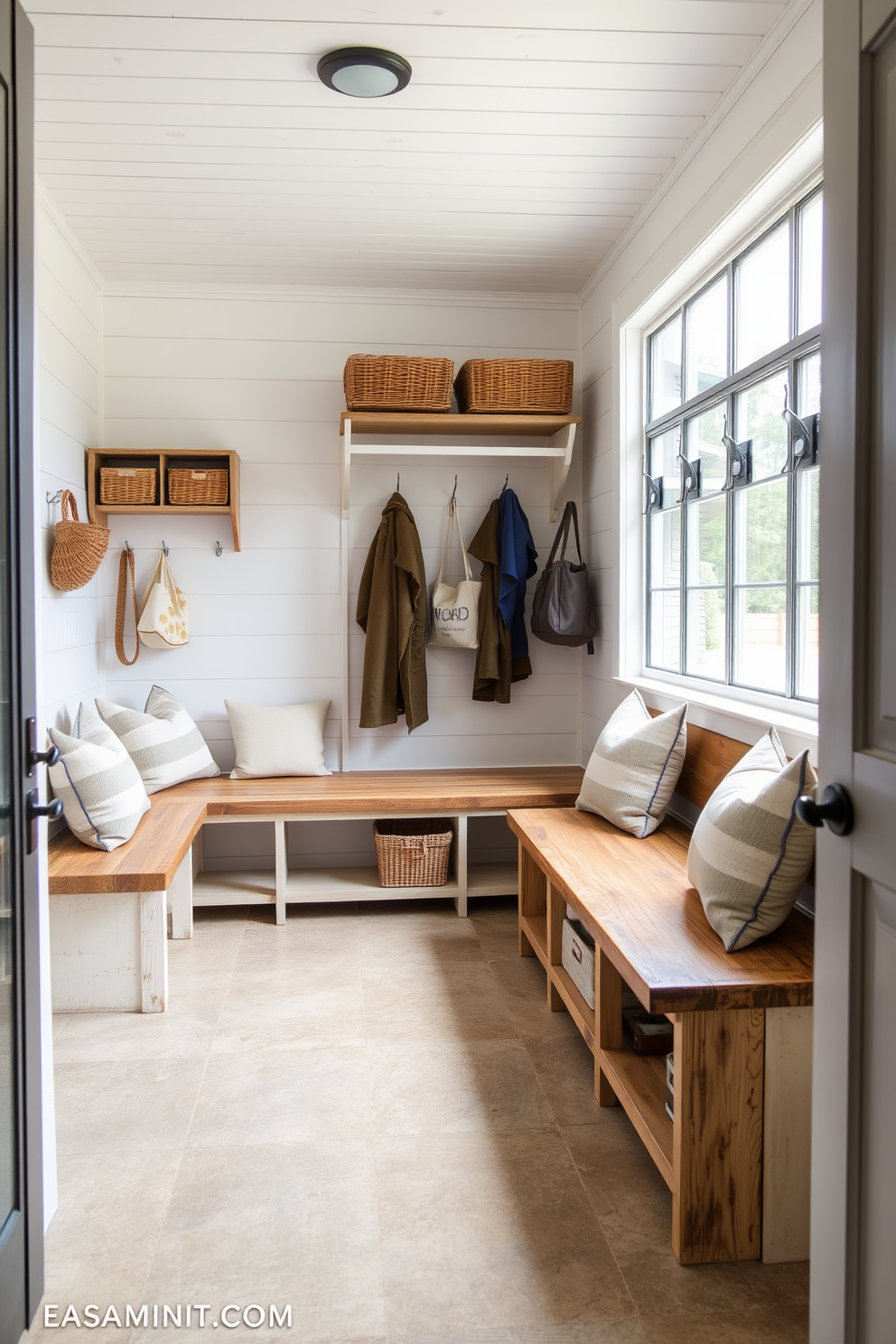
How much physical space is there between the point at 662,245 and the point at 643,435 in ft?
2.30

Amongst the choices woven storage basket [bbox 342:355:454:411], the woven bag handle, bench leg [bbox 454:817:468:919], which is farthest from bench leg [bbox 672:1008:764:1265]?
the woven bag handle

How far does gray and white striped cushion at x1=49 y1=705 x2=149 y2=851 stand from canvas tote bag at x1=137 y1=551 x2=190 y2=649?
3.11 feet

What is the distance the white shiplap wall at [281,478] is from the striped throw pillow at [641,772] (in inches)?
53.0

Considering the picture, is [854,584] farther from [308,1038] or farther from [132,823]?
[132,823]

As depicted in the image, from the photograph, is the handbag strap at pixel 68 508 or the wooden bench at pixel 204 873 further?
the handbag strap at pixel 68 508

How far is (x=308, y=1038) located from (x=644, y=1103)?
3.53 ft

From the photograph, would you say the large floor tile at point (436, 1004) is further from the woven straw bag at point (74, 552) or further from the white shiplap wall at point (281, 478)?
the woven straw bag at point (74, 552)

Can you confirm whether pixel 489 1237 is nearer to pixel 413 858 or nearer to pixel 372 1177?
pixel 372 1177

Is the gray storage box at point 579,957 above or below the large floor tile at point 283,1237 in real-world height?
above

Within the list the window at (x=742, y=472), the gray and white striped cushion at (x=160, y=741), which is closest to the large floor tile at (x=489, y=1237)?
the window at (x=742, y=472)

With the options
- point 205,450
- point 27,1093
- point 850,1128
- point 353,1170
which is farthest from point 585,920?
point 205,450

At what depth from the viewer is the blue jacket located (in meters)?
4.12

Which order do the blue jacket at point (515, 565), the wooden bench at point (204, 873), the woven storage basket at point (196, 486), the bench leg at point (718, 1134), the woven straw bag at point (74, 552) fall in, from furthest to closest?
the blue jacket at point (515, 565) → the woven storage basket at point (196, 486) → the woven straw bag at point (74, 552) → the wooden bench at point (204, 873) → the bench leg at point (718, 1134)

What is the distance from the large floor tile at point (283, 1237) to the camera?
A: 5.60 feet
